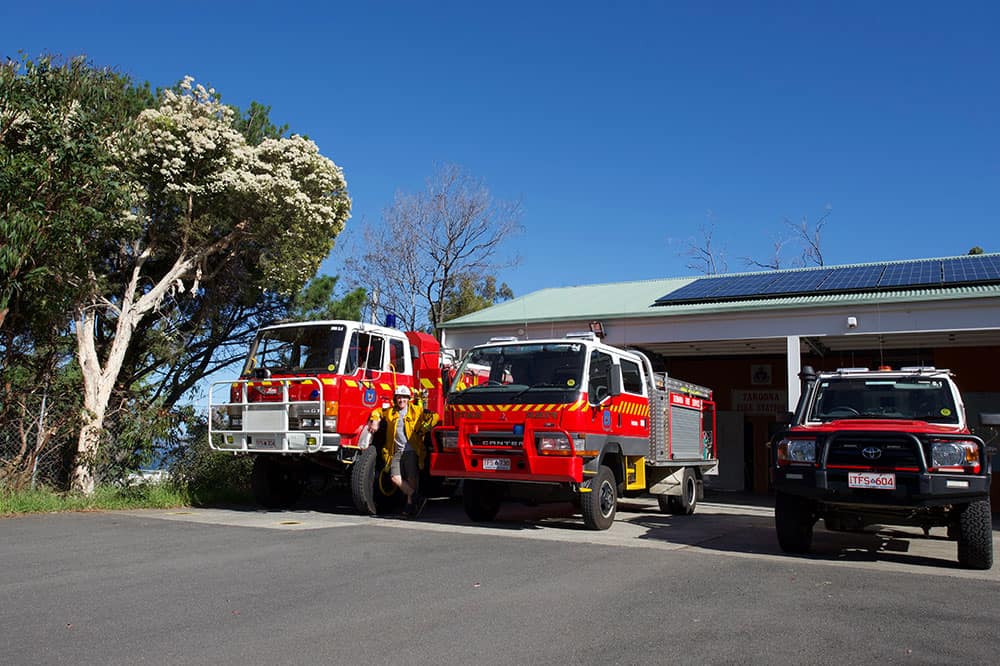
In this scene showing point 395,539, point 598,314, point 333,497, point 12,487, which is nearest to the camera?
point 395,539

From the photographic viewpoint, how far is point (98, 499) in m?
13.2

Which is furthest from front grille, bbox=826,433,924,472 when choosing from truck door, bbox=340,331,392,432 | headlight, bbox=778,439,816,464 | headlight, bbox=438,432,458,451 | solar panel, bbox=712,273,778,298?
solar panel, bbox=712,273,778,298

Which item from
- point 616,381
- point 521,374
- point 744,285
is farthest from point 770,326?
point 521,374

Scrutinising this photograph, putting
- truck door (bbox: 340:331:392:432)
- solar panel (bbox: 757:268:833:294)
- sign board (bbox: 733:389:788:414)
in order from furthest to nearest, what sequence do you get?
sign board (bbox: 733:389:788:414), solar panel (bbox: 757:268:833:294), truck door (bbox: 340:331:392:432)

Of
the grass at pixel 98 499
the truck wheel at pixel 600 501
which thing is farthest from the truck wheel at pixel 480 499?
the grass at pixel 98 499

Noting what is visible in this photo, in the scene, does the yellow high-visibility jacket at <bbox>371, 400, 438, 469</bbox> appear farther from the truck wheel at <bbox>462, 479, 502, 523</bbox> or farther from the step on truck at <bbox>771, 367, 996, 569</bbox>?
the step on truck at <bbox>771, 367, 996, 569</bbox>

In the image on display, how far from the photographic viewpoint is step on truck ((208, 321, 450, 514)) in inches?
480

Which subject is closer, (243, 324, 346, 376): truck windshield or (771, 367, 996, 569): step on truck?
(771, 367, 996, 569): step on truck

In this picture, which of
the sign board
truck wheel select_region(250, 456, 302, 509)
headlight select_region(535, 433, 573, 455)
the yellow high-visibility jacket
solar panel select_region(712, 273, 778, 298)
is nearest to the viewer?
headlight select_region(535, 433, 573, 455)

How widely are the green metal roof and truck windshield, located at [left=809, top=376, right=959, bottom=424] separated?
599 cm

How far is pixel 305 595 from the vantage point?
652cm

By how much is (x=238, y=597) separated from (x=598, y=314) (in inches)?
508

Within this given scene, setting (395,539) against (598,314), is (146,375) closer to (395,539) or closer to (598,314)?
(598,314)

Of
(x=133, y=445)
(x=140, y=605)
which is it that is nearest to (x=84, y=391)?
(x=133, y=445)
